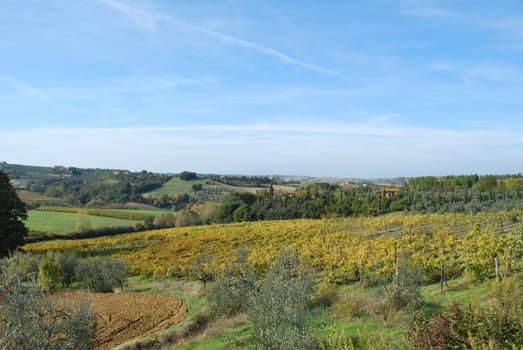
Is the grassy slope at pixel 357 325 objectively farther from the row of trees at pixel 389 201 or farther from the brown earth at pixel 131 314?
the row of trees at pixel 389 201

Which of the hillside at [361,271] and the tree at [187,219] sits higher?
the hillside at [361,271]

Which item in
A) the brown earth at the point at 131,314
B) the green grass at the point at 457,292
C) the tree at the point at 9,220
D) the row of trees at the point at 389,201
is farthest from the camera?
the row of trees at the point at 389,201

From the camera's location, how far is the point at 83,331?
35.4 feet

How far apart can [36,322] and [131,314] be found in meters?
14.5

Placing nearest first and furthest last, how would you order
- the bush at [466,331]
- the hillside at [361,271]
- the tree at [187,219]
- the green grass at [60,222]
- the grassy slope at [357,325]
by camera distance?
the bush at [466,331] → the grassy slope at [357,325] → the hillside at [361,271] → the green grass at [60,222] → the tree at [187,219]

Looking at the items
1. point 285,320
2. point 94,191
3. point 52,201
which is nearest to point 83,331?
point 285,320

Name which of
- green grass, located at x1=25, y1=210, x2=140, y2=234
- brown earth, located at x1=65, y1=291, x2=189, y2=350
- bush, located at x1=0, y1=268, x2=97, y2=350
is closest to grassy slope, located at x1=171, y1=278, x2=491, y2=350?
brown earth, located at x1=65, y1=291, x2=189, y2=350

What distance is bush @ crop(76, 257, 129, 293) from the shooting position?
3120 cm

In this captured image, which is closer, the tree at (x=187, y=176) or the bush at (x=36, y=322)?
the bush at (x=36, y=322)

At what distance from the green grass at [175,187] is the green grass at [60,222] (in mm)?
38288

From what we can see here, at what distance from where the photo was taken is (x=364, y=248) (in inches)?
1117

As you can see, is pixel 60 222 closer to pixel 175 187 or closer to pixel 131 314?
pixel 131 314

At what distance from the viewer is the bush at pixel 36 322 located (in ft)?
29.4

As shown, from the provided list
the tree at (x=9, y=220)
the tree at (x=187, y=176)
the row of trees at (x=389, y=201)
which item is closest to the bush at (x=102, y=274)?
the tree at (x=9, y=220)
